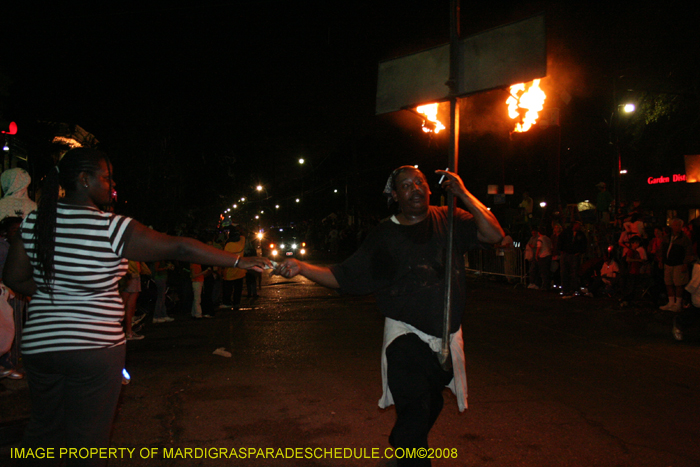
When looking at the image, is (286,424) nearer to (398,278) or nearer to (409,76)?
(398,278)

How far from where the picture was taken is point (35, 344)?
2.47m

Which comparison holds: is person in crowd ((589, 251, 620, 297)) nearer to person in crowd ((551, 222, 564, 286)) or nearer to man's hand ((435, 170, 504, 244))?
person in crowd ((551, 222, 564, 286))

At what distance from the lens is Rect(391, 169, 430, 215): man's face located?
133 inches

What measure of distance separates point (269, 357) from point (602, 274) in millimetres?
8897

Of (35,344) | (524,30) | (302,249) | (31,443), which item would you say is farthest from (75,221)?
(302,249)

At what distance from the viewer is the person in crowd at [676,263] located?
10.5 m

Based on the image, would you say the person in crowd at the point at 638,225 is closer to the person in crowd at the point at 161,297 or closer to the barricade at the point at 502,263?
the barricade at the point at 502,263

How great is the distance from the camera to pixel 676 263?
34.4 ft

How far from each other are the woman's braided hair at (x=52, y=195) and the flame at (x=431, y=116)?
7.11ft

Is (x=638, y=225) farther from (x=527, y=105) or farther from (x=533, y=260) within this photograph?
(x=527, y=105)

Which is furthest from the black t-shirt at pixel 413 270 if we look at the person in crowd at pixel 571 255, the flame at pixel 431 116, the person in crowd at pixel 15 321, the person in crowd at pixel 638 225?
the person in crowd at pixel 571 255

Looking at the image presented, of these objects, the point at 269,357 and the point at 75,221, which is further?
the point at 269,357

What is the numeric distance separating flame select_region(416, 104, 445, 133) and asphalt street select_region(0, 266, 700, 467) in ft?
7.86

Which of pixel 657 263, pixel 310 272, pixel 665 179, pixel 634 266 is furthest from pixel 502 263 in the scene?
pixel 310 272
